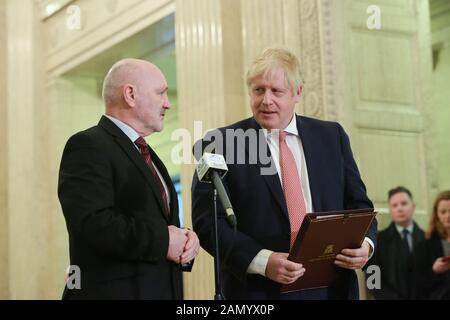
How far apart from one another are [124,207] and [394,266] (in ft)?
12.3

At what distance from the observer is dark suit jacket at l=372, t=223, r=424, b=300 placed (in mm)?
6773

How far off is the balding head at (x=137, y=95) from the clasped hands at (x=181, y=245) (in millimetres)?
501

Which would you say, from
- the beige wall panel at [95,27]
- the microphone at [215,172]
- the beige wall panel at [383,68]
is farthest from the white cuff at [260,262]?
the beige wall panel at [95,27]

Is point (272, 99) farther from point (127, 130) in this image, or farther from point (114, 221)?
point (114, 221)

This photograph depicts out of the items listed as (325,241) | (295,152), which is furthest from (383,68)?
(325,241)

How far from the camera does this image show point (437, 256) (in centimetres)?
673

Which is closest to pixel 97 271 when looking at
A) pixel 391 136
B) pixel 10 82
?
pixel 391 136

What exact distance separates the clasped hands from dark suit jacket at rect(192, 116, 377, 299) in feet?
0.90

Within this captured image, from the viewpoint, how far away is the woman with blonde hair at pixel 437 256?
6.57 m

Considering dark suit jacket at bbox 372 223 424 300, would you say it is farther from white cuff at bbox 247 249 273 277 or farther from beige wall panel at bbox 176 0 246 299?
white cuff at bbox 247 249 273 277

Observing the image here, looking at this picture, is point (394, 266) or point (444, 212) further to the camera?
point (394, 266)

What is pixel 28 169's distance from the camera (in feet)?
41.7

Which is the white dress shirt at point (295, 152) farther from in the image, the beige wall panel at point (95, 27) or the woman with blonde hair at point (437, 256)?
the beige wall panel at point (95, 27)

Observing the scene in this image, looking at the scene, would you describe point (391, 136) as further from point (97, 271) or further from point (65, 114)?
point (65, 114)
